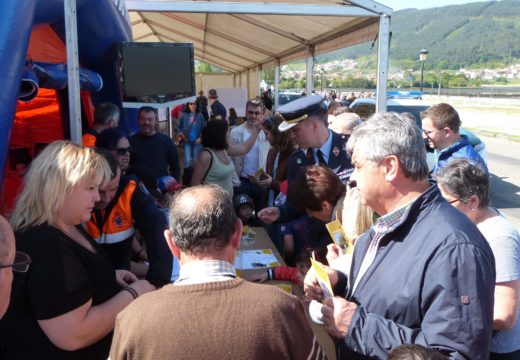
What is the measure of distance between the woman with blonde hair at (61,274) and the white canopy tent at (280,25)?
10.2 feet

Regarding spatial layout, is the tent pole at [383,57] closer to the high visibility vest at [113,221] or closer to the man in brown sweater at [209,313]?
the high visibility vest at [113,221]

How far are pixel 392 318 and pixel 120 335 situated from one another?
2.72 ft

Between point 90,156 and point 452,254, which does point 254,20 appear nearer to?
point 90,156

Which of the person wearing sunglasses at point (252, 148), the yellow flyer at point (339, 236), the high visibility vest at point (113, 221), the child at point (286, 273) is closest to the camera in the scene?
the yellow flyer at point (339, 236)

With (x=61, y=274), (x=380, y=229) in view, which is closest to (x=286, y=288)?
(x=380, y=229)

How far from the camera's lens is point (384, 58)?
4691 millimetres

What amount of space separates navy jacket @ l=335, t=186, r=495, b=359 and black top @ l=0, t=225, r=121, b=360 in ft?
3.11

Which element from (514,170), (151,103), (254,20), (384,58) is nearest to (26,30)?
(151,103)

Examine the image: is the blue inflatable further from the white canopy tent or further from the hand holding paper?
the hand holding paper

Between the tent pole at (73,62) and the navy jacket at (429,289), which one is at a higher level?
the tent pole at (73,62)

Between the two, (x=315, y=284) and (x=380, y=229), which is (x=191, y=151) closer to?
(x=315, y=284)

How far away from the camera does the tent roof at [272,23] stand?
15.3 feet

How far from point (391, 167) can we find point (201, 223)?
668mm

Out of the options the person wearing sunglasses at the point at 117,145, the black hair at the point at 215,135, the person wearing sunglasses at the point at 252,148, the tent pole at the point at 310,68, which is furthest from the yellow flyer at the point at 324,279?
the tent pole at the point at 310,68
